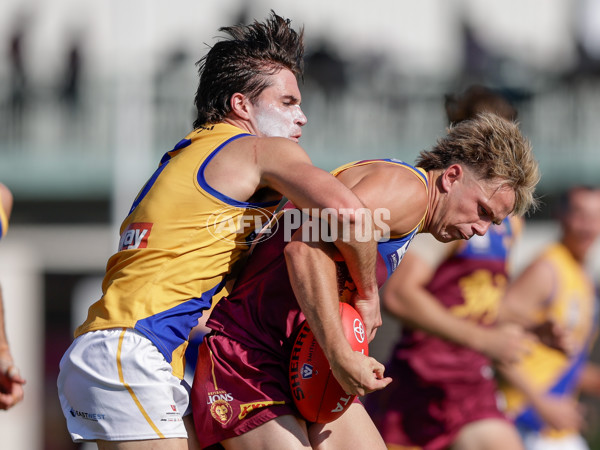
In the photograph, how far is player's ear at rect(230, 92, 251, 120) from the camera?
3.75 metres

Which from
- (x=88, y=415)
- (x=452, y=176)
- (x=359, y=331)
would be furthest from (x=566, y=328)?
(x=88, y=415)

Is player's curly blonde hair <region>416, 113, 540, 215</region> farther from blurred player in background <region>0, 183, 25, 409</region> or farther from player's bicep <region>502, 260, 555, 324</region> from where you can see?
player's bicep <region>502, 260, 555, 324</region>

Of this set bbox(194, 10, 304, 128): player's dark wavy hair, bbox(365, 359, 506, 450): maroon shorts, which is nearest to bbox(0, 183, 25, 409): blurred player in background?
bbox(194, 10, 304, 128): player's dark wavy hair

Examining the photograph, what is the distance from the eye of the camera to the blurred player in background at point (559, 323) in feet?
20.9

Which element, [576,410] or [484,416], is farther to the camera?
[576,410]

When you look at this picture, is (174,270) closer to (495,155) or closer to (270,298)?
(270,298)

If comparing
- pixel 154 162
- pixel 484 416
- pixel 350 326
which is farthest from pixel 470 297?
pixel 154 162

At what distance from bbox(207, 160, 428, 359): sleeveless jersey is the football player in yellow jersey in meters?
0.13

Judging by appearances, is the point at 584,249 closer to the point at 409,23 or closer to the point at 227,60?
the point at 227,60

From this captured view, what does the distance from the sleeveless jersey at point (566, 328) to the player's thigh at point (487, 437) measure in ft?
3.33

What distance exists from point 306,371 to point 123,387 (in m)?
0.68

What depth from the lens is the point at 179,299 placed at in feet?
11.1

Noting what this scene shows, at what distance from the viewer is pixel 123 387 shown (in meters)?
→ 3.28

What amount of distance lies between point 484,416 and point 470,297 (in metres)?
0.77
